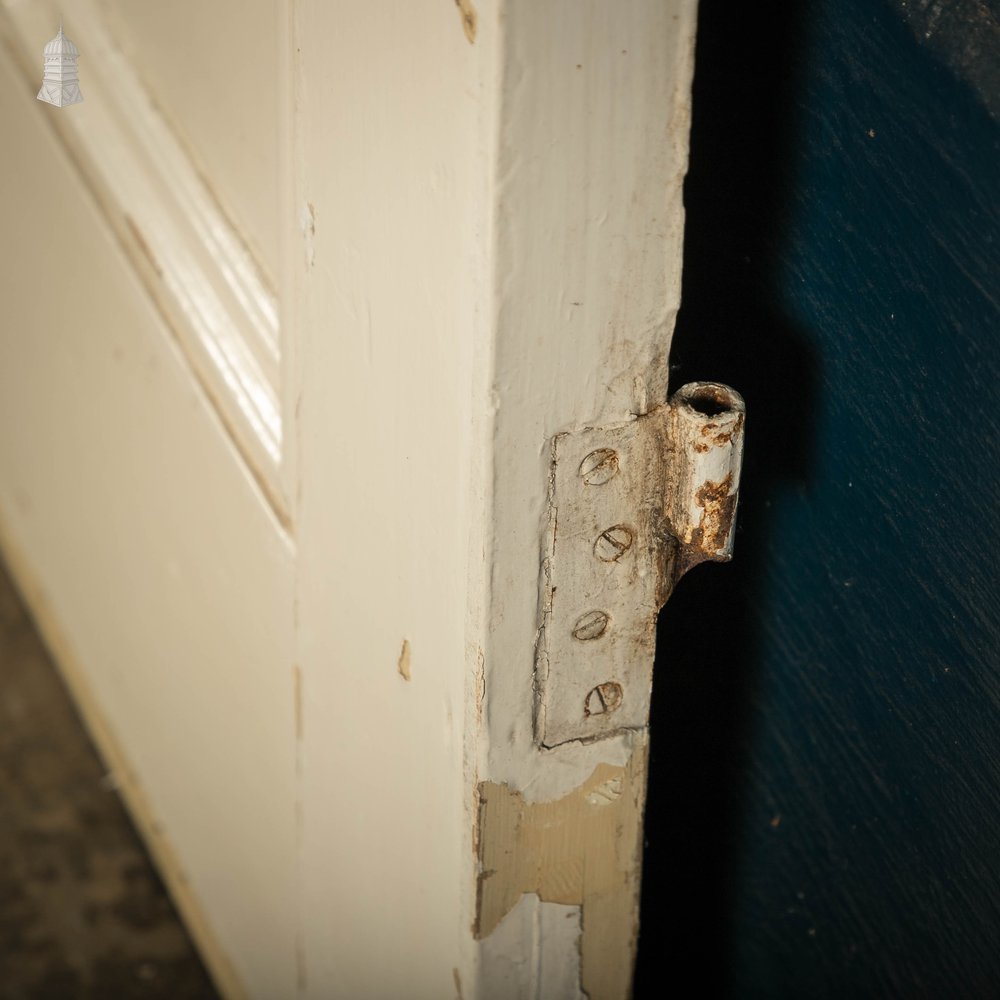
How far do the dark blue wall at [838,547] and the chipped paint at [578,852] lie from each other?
0.49 ft

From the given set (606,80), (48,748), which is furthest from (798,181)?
(48,748)

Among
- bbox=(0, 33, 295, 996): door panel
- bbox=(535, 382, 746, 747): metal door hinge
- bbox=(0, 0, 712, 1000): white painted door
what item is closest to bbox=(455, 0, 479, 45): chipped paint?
bbox=(0, 0, 712, 1000): white painted door

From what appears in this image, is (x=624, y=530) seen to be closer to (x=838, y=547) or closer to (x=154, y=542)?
(x=838, y=547)

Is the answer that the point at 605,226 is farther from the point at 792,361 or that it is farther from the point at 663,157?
the point at 792,361

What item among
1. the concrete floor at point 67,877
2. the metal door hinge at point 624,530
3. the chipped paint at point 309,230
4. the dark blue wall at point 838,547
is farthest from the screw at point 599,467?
the concrete floor at point 67,877

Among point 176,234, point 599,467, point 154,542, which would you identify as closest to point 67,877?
point 154,542

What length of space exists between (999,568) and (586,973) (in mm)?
383

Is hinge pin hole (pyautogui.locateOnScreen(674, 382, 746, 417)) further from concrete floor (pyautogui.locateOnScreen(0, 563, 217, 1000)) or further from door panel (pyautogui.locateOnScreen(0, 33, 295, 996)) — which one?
concrete floor (pyautogui.locateOnScreen(0, 563, 217, 1000))

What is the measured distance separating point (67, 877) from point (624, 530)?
1.44 meters

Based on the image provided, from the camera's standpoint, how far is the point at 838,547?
2.58ft

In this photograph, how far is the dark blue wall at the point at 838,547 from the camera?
0.67m

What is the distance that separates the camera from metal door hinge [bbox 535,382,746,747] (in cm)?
57

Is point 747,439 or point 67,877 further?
point 67,877

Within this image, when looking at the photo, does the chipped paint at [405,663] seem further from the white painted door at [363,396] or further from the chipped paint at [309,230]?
the chipped paint at [309,230]
